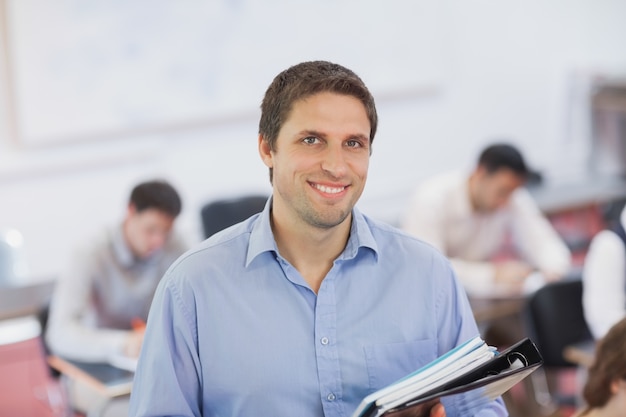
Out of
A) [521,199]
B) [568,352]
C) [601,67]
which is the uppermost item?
[601,67]

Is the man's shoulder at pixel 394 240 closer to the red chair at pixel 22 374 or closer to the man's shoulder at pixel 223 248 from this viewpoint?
the man's shoulder at pixel 223 248

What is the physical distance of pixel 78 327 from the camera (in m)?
3.81

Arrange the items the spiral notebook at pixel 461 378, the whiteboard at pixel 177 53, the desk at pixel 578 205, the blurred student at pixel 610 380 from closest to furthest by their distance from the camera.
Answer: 1. the spiral notebook at pixel 461 378
2. the blurred student at pixel 610 380
3. the whiteboard at pixel 177 53
4. the desk at pixel 578 205

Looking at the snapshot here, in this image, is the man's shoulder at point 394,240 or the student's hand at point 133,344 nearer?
the man's shoulder at point 394,240

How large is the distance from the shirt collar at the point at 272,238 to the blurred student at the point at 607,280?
2.32 m

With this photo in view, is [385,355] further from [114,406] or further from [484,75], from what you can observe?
[484,75]

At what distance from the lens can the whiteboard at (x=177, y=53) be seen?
600 centimetres

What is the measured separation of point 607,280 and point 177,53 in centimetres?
353

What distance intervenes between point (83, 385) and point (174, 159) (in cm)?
306

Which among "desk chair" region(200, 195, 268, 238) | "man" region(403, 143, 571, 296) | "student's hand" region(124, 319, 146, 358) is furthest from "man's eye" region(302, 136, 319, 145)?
"man" region(403, 143, 571, 296)

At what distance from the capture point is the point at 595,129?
821 cm

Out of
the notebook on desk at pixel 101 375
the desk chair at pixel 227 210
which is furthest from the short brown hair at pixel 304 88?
the desk chair at pixel 227 210

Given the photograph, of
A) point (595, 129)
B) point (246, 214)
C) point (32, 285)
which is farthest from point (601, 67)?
point (32, 285)

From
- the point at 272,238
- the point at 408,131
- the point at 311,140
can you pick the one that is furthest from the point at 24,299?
the point at 408,131
